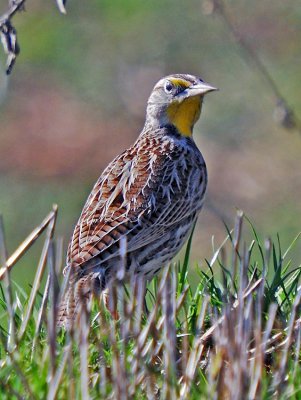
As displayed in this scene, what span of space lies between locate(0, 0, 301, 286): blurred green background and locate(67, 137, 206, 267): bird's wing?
330cm

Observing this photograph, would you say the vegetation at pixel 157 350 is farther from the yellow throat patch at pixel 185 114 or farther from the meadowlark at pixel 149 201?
the yellow throat patch at pixel 185 114

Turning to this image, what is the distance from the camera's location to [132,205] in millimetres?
5848

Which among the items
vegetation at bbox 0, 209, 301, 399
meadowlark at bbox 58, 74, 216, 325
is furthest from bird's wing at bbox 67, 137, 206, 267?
vegetation at bbox 0, 209, 301, 399

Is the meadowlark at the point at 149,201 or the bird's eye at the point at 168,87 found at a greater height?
the bird's eye at the point at 168,87

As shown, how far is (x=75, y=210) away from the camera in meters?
9.88

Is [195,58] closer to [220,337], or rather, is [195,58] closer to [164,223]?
[164,223]

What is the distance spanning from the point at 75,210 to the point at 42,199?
53 cm

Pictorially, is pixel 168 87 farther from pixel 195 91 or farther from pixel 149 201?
pixel 149 201

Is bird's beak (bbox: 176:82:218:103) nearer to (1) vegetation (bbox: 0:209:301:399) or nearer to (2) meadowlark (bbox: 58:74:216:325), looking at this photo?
(2) meadowlark (bbox: 58:74:216:325)

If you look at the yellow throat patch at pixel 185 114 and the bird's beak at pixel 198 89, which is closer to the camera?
the bird's beak at pixel 198 89

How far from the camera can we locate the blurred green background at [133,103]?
10.3m

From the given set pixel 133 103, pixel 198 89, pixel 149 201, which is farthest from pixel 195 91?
pixel 133 103

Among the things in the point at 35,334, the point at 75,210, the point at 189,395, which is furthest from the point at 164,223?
the point at 75,210

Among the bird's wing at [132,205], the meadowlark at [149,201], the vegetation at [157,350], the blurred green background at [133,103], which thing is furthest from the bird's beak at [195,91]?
the blurred green background at [133,103]
